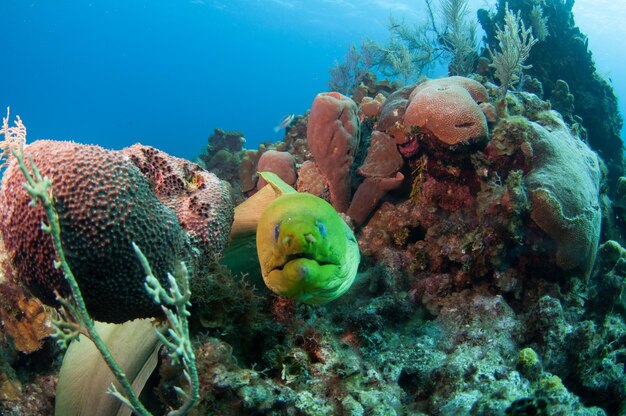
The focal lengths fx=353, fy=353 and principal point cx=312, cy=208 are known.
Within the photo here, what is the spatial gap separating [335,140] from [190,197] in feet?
9.60

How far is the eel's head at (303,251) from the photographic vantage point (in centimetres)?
233

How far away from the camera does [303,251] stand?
235cm

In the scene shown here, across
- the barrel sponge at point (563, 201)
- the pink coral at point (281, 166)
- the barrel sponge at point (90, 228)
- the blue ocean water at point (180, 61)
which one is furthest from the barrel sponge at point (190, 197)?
the blue ocean water at point (180, 61)

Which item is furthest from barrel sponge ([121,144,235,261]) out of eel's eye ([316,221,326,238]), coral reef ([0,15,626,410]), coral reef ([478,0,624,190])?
coral reef ([478,0,624,190])

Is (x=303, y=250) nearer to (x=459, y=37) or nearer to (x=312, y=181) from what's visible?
(x=312, y=181)

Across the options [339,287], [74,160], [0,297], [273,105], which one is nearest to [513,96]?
[339,287]

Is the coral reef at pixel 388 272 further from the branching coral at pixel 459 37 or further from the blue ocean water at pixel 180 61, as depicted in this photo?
the blue ocean water at pixel 180 61

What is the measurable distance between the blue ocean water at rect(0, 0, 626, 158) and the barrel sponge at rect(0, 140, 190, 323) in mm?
67975

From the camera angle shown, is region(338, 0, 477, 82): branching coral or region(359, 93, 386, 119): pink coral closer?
region(359, 93, 386, 119): pink coral

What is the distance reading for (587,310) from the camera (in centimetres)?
534

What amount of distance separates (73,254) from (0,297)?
7.59ft

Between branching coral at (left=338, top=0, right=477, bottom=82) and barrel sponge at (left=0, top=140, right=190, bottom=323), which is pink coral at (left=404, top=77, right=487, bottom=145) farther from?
branching coral at (left=338, top=0, right=477, bottom=82)

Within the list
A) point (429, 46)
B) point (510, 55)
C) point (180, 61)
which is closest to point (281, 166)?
point (510, 55)

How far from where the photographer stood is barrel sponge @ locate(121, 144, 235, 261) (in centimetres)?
312
